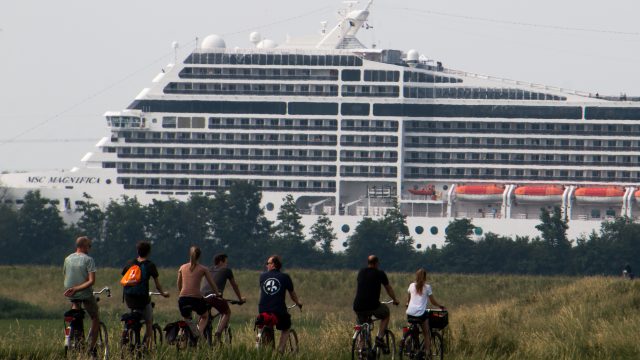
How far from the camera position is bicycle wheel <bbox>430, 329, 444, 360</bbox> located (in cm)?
3081

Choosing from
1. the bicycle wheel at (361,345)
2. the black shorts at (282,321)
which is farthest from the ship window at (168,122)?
the black shorts at (282,321)

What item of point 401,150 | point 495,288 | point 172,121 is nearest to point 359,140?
point 401,150

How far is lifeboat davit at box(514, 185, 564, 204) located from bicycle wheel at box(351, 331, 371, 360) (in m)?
77.1

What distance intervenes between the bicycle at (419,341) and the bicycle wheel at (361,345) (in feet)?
2.17

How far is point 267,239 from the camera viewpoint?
347 feet

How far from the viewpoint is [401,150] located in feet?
364

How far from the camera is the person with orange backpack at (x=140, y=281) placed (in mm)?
28766

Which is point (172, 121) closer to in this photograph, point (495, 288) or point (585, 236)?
point (585, 236)

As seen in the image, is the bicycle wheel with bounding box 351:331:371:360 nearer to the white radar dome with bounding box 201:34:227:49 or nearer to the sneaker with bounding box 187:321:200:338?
the sneaker with bounding box 187:321:200:338

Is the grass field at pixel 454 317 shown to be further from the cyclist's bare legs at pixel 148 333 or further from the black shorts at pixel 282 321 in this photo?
the black shorts at pixel 282 321

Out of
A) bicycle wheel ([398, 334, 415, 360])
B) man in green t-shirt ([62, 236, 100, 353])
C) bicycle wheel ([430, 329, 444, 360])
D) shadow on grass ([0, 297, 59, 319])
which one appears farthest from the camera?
shadow on grass ([0, 297, 59, 319])

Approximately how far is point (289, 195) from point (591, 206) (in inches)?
714

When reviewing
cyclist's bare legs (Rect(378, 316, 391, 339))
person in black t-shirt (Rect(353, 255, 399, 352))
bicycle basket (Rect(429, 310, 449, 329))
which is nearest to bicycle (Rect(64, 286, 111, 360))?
person in black t-shirt (Rect(353, 255, 399, 352))

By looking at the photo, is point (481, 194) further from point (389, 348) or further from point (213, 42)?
point (389, 348)
